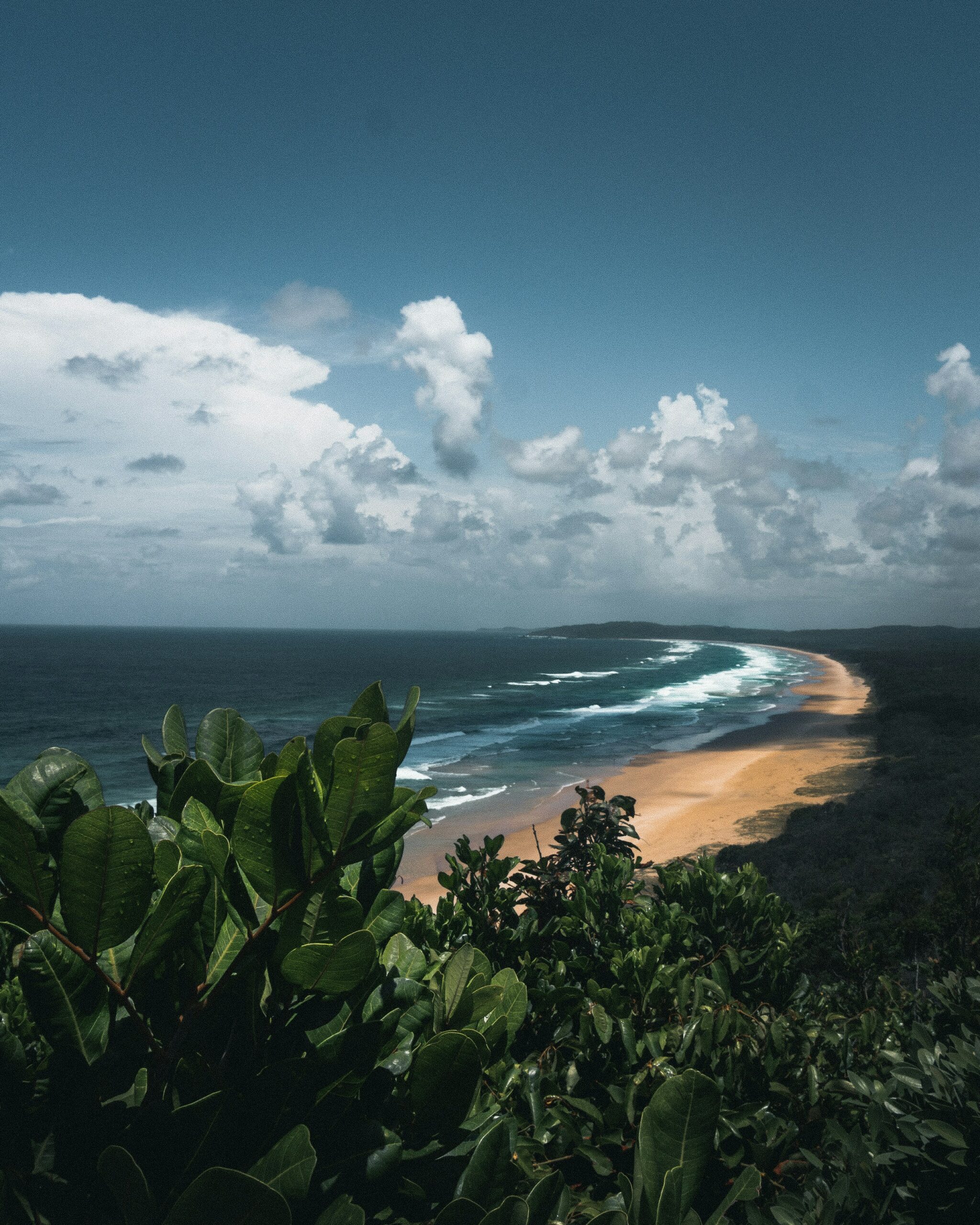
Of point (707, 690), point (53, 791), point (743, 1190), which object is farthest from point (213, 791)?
point (707, 690)

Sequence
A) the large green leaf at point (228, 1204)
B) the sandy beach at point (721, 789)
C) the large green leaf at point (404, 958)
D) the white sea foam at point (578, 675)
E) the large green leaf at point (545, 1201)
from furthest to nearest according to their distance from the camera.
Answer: the white sea foam at point (578, 675) < the sandy beach at point (721, 789) < the large green leaf at point (404, 958) < the large green leaf at point (545, 1201) < the large green leaf at point (228, 1204)

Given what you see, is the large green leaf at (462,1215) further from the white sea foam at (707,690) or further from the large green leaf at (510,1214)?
the white sea foam at (707,690)

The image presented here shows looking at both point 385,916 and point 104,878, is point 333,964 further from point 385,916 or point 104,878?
point 385,916

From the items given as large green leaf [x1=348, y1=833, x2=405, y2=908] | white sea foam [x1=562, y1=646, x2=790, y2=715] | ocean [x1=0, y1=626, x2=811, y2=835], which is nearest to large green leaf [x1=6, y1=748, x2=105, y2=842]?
large green leaf [x1=348, y1=833, x2=405, y2=908]

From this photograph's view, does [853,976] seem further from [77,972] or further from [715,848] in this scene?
[715,848]

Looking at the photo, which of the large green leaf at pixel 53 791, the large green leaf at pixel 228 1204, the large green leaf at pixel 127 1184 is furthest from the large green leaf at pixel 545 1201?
the large green leaf at pixel 53 791

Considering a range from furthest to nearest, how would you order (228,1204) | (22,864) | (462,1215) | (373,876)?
(373,876), (462,1215), (22,864), (228,1204)
